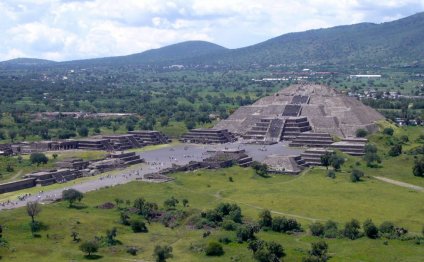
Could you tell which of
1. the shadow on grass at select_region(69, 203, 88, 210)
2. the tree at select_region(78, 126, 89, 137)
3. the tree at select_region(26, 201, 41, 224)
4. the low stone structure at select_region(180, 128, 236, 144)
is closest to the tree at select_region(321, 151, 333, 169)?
the low stone structure at select_region(180, 128, 236, 144)

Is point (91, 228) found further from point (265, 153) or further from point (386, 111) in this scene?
point (386, 111)

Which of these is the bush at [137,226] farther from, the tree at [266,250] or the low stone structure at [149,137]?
the low stone structure at [149,137]

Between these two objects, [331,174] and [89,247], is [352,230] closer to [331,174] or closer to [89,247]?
[89,247]

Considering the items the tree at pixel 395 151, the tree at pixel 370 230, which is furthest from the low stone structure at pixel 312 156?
the tree at pixel 370 230

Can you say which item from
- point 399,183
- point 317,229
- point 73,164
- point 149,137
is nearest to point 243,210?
point 317,229

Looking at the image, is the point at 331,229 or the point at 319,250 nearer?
the point at 319,250

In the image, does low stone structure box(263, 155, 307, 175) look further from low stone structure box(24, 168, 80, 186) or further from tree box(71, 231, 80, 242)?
tree box(71, 231, 80, 242)
